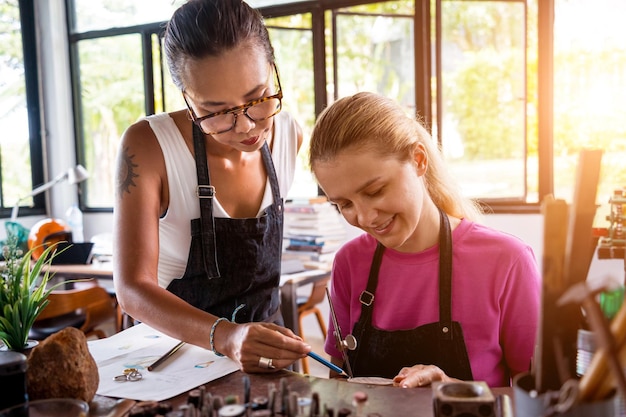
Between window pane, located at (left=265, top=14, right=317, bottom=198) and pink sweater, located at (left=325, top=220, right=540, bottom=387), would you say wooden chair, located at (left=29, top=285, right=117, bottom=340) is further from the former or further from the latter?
pink sweater, located at (left=325, top=220, right=540, bottom=387)

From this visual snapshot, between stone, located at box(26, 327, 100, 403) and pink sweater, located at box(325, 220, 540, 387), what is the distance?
714 mm

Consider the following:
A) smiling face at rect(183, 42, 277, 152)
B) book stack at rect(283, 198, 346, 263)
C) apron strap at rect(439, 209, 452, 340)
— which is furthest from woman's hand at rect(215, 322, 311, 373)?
book stack at rect(283, 198, 346, 263)

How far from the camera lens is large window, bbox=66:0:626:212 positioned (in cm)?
414

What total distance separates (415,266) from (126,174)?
32.2 inches

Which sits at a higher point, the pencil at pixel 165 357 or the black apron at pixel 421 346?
the pencil at pixel 165 357

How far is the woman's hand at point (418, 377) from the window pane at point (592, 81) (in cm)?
321

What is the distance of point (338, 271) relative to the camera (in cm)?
177

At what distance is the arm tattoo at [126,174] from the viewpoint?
160 cm

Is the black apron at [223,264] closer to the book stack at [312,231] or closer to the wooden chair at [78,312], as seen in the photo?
the wooden chair at [78,312]

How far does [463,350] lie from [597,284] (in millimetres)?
934

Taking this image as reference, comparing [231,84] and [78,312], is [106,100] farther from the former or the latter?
[231,84]

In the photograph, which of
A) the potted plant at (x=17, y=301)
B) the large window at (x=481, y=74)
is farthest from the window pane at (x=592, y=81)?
the potted plant at (x=17, y=301)

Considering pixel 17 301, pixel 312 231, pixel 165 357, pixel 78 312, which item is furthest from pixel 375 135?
pixel 78 312

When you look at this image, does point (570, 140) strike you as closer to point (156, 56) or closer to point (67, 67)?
point (156, 56)
